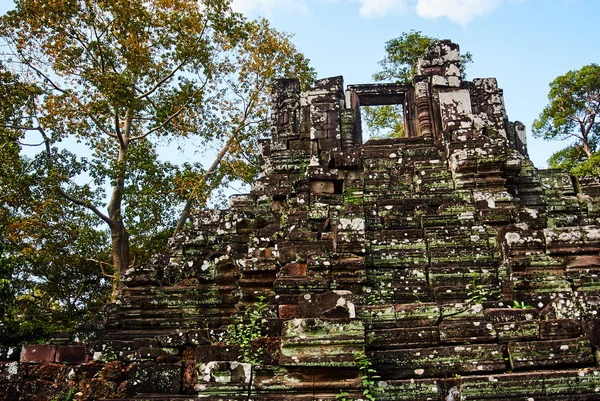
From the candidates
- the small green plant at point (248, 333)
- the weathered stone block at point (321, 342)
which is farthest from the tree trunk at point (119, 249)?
the weathered stone block at point (321, 342)

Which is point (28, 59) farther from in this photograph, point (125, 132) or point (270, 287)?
point (270, 287)

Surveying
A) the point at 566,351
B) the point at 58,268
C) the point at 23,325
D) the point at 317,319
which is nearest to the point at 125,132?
the point at 58,268

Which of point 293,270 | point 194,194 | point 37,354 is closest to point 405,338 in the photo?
point 293,270

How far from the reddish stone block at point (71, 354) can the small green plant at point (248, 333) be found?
220cm

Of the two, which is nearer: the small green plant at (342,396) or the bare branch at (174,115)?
the small green plant at (342,396)

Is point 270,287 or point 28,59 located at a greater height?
point 28,59

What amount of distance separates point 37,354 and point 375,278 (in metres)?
4.04

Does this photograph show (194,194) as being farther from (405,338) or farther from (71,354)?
(405,338)

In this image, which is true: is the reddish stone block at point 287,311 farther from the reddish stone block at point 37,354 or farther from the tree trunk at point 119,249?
the tree trunk at point 119,249

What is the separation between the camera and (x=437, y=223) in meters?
6.72

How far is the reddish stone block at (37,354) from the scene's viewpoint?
603 centimetres

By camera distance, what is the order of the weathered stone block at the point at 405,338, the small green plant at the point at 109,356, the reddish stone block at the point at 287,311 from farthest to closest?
the small green plant at the point at 109,356 → the reddish stone block at the point at 287,311 → the weathered stone block at the point at 405,338

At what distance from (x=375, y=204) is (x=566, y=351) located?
3504 millimetres

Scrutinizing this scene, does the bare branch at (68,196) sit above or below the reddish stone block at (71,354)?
above
